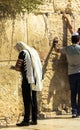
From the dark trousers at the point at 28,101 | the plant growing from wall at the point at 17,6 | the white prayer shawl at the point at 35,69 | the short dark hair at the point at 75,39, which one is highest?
the plant growing from wall at the point at 17,6

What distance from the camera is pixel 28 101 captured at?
9.38m

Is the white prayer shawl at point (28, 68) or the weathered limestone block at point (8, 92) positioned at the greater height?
the white prayer shawl at point (28, 68)

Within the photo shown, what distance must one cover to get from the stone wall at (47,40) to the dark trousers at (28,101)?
55 centimetres

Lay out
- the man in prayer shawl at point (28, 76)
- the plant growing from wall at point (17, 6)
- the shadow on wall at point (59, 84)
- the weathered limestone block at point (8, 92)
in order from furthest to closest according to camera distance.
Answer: the shadow on wall at point (59, 84) → the plant growing from wall at point (17, 6) → the weathered limestone block at point (8, 92) → the man in prayer shawl at point (28, 76)

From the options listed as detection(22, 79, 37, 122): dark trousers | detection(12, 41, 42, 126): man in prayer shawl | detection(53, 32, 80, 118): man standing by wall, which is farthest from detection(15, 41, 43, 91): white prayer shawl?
detection(53, 32, 80, 118): man standing by wall

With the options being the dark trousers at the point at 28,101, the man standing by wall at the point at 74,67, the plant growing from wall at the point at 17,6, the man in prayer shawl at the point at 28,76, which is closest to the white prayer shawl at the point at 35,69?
the man in prayer shawl at the point at 28,76

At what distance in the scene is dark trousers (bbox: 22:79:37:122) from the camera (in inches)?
368

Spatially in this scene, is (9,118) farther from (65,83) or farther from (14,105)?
(65,83)

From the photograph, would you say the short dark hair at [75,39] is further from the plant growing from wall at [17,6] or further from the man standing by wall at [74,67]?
the plant growing from wall at [17,6]

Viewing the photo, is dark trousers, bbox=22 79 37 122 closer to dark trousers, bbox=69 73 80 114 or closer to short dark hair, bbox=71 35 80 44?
dark trousers, bbox=69 73 80 114

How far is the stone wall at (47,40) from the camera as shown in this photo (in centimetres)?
1019

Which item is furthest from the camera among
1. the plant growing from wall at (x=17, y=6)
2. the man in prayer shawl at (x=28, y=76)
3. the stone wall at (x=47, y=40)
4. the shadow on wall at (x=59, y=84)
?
the shadow on wall at (x=59, y=84)

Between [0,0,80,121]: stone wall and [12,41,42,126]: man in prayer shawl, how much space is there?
22.1 inches

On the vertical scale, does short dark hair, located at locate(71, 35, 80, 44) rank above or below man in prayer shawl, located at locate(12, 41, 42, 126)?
above
